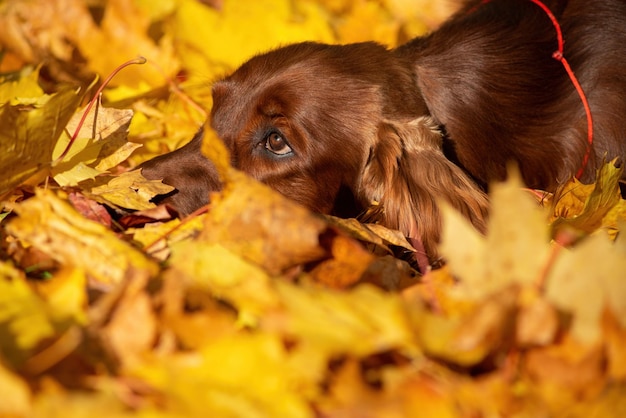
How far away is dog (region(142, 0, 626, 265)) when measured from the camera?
99.6 inches

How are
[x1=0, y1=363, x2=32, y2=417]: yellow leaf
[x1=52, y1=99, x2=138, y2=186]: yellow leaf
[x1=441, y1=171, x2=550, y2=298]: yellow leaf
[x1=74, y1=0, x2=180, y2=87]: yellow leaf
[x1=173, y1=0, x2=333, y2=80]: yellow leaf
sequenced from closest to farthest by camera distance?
[x1=0, y1=363, x2=32, y2=417]: yellow leaf
[x1=441, y1=171, x2=550, y2=298]: yellow leaf
[x1=52, y1=99, x2=138, y2=186]: yellow leaf
[x1=74, y1=0, x2=180, y2=87]: yellow leaf
[x1=173, y1=0, x2=333, y2=80]: yellow leaf

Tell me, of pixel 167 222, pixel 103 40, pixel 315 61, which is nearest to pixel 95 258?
pixel 167 222

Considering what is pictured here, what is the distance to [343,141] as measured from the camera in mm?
2572

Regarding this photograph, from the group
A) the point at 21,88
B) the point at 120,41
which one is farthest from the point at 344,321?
the point at 120,41

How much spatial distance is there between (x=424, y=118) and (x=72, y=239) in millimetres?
1347

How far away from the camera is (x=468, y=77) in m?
2.79

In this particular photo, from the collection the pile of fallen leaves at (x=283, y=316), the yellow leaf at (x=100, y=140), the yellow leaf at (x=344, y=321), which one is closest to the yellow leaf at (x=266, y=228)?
the pile of fallen leaves at (x=283, y=316)

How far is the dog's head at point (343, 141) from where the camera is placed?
2512mm

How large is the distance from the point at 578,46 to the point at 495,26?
0.32 m

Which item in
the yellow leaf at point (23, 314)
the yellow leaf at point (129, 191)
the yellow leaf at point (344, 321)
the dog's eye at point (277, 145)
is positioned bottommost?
the yellow leaf at point (129, 191)

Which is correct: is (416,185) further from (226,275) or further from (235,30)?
(235,30)

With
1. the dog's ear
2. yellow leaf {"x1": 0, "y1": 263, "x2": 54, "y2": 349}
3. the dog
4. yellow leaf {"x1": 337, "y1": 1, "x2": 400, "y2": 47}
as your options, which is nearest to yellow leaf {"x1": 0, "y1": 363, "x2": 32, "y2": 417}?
yellow leaf {"x1": 0, "y1": 263, "x2": 54, "y2": 349}

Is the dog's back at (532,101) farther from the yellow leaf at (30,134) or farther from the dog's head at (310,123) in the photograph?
the yellow leaf at (30,134)

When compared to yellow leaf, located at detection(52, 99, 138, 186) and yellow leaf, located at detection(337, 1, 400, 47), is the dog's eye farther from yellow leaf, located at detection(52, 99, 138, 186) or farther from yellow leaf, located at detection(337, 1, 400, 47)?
yellow leaf, located at detection(337, 1, 400, 47)
